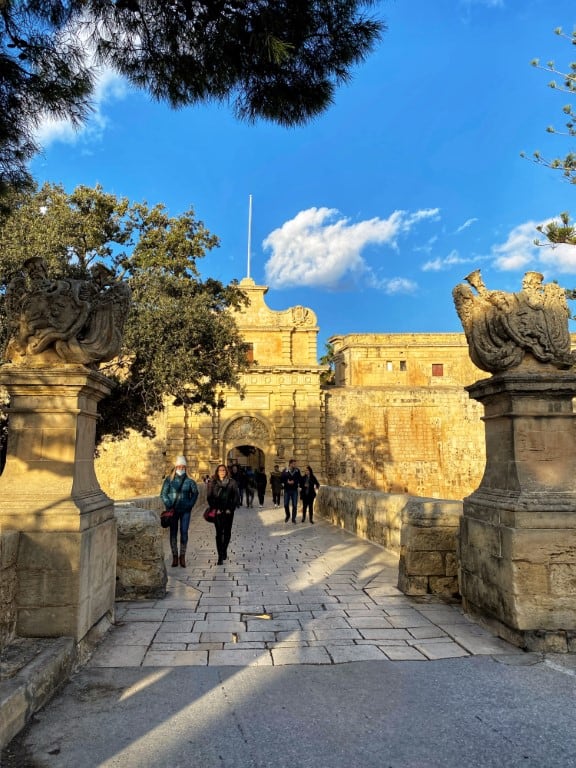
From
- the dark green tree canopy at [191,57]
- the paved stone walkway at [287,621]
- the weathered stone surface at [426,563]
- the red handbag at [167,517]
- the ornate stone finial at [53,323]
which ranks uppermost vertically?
the dark green tree canopy at [191,57]

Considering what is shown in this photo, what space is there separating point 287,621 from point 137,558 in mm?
1691

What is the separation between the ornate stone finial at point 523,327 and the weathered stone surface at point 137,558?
3.59 meters

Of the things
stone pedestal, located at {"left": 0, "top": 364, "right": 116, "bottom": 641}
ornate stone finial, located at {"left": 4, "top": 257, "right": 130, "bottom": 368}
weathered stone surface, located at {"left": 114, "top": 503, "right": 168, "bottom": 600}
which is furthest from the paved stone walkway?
ornate stone finial, located at {"left": 4, "top": 257, "right": 130, "bottom": 368}

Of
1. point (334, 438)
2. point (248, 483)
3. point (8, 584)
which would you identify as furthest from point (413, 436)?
point (8, 584)

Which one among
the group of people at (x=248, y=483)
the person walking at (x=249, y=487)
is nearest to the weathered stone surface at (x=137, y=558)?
the group of people at (x=248, y=483)

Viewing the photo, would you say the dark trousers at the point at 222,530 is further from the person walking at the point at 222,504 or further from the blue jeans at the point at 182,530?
the blue jeans at the point at 182,530

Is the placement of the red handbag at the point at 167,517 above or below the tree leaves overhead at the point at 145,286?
below

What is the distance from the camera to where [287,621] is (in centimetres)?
457

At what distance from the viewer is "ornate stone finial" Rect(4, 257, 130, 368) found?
3.81m

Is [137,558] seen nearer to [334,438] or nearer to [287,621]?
[287,621]

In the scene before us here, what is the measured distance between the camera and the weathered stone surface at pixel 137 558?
5223mm

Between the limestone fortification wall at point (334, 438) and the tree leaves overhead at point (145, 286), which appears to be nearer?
the tree leaves overhead at point (145, 286)

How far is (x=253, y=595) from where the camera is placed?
5590 millimetres

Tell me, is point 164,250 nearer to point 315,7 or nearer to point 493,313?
point 315,7
